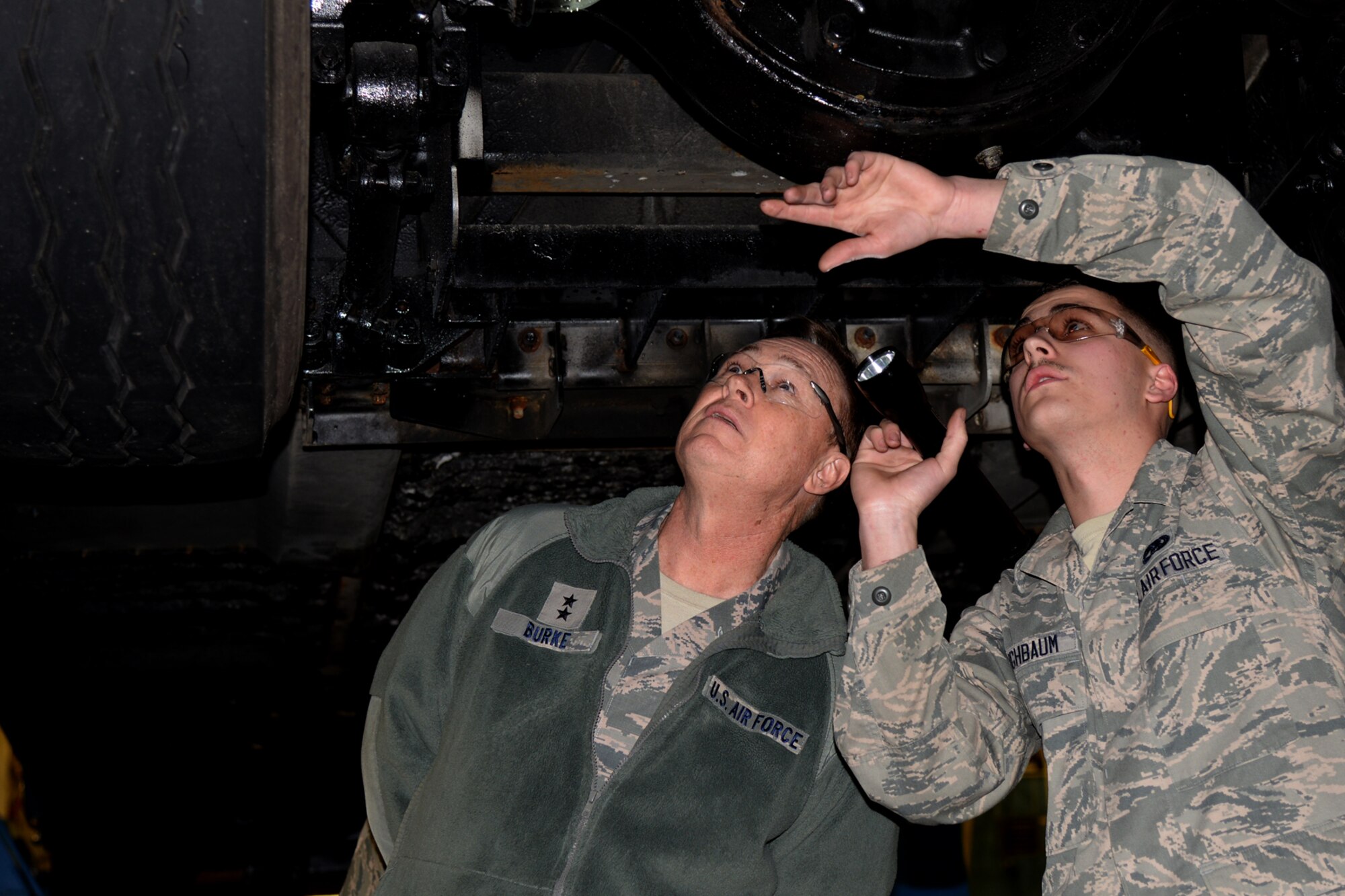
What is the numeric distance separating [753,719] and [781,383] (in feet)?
2.03

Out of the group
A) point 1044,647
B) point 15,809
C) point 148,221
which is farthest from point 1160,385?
point 15,809

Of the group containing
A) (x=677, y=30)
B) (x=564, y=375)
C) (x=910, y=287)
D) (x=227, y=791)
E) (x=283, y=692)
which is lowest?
(x=227, y=791)

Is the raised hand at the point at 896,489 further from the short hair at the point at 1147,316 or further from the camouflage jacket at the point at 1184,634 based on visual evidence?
the short hair at the point at 1147,316

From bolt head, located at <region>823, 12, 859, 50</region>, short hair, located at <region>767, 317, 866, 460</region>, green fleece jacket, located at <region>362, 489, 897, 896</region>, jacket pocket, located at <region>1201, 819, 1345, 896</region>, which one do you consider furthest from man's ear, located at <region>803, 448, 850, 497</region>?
jacket pocket, located at <region>1201, 819, 1345, 896</region>

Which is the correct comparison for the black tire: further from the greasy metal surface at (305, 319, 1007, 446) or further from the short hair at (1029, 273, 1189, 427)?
the short hair at (1029, 273, 1189, 427)

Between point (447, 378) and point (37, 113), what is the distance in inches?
40.5

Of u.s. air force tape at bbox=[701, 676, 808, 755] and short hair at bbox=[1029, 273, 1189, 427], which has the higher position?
short hair at bbox=[1029, 273, 1189, 427]

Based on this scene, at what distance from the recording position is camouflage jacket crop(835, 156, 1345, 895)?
1.71 meters

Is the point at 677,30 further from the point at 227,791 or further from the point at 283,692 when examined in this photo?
the point at 227,791

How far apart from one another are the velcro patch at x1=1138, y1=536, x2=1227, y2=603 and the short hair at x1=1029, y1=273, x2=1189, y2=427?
37cm

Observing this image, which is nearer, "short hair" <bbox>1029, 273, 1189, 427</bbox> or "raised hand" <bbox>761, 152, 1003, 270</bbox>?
"raised hand" <bbox>761, 152, 1003, 270</bbox>

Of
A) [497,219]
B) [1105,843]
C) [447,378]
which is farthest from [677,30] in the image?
[1105,843]

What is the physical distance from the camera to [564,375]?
2.56 metres

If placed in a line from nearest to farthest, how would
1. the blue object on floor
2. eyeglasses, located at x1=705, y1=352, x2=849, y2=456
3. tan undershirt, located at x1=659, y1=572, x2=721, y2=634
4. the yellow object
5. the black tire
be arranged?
1. the black tire
2. tan undershirt, located at x1=659, y1=572, x2=721, y2=634
3. eyeglasses, located at x1=705, y1=352, x2=849, y2=456
4. the blue object on floor
5. the yellow object
